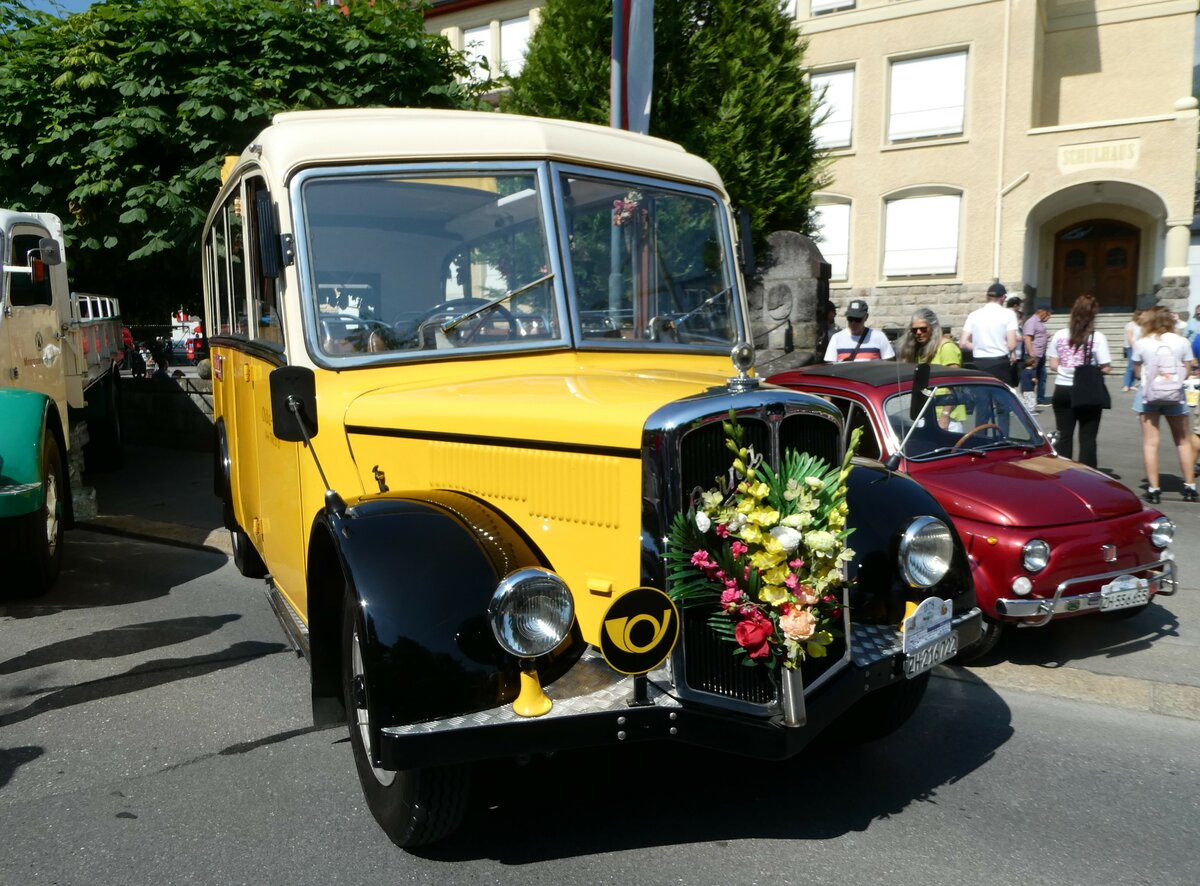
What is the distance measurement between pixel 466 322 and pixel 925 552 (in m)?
1.90

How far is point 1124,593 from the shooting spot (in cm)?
513

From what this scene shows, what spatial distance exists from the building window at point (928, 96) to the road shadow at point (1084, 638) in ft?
54.9

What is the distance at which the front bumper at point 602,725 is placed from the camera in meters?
2.78

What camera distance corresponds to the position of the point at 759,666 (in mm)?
3039

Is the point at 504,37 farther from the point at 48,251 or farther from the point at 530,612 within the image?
the point at 530,612

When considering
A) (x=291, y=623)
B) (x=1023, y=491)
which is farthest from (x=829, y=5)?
(x=291, y=623)

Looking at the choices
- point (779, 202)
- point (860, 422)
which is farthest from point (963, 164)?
point (860, 422)

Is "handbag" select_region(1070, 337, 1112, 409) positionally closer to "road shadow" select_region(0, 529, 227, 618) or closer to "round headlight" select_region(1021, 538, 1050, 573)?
"round headlight" select_region(1021, 538, 1050, 573)

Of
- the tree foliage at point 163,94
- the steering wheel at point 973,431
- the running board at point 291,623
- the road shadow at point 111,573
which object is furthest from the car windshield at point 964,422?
the tree foliage at point 163,94

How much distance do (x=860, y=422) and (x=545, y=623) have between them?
12.0 ft

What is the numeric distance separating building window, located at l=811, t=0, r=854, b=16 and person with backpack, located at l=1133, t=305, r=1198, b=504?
14.6 meters

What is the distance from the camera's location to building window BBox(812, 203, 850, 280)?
71.9 ft

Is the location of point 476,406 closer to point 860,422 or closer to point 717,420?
point 717,420

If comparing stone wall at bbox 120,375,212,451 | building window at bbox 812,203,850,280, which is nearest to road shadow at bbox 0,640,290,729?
stone wall at bbox 120,375,212,451
